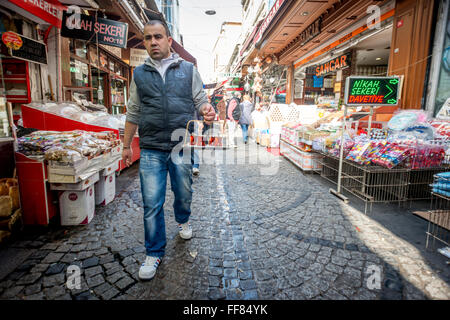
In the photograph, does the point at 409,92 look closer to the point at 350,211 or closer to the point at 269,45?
the point at 350,211

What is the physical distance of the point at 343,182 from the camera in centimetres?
522

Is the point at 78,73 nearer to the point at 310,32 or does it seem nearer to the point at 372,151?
the point at 372,151

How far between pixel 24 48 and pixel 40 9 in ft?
3.17

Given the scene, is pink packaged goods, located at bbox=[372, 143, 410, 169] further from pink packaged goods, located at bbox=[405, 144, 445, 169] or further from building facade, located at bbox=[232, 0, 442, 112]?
building facade, located at bbox=[232, 0, 442, 112]

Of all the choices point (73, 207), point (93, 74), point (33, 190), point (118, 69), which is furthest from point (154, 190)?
point (118, 69)

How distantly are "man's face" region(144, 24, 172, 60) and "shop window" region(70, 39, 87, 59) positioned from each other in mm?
6480

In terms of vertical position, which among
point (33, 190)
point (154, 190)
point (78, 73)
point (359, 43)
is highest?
point (359, 43)

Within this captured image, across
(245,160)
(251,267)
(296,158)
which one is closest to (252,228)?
(251,267)

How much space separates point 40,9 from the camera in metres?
4.88

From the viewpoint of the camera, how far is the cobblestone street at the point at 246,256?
2.11 meters

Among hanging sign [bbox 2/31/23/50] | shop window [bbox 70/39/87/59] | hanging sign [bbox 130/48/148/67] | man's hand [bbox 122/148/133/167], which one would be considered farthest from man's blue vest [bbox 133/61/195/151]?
hanging sign [bbox 130/48/148/67]

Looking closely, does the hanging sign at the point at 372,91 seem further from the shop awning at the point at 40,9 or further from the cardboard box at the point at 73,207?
the shop awning at the point at 40,9

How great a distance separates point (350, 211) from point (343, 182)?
1.42 metres
